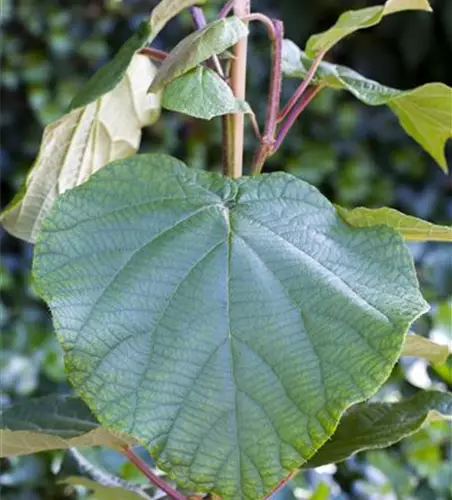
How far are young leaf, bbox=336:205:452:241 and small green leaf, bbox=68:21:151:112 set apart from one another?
0.55 ft

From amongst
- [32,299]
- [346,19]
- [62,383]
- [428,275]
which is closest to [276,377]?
[346,19]

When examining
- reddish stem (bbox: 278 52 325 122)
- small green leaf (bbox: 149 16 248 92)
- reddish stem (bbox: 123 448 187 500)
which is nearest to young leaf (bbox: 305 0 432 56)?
reddish stem (bbox: 278 52 325 122)

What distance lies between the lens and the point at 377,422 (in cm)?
66

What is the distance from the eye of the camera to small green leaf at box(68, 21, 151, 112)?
1.94 ft

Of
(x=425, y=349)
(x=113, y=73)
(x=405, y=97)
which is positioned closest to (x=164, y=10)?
(x=113, y=73)

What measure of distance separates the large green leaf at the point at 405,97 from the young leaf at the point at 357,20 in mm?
21

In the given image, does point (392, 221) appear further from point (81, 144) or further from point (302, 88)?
point (81, 144)

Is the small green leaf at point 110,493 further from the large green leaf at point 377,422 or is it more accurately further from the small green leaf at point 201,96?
the small green leaf at point 201,96

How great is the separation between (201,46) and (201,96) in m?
0.03

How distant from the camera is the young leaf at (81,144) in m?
0.67

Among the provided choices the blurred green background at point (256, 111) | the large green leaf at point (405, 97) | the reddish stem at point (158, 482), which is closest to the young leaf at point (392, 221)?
the large green leaf at point (405, 97)

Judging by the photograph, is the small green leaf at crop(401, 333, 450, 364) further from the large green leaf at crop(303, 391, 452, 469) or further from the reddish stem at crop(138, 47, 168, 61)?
the reddish stem at crop(138, 47, 168, 61)

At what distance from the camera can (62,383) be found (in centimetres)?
150

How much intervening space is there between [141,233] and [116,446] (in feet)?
0.67
